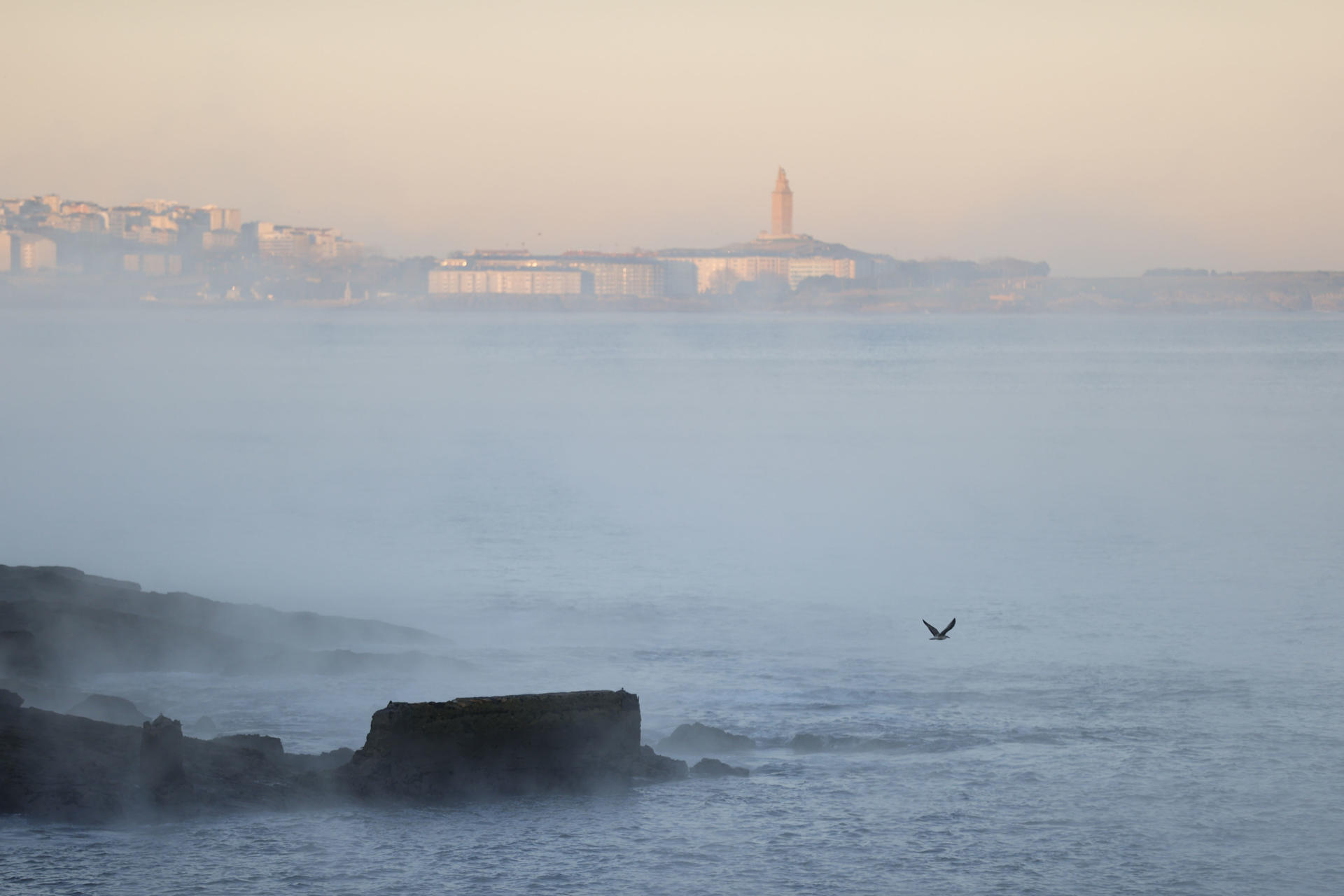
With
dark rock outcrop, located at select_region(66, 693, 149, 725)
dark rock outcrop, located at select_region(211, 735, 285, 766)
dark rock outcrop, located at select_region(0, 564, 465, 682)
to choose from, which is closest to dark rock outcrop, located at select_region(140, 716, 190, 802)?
dark rock outcrop, located at select_region(211, 735, 285, 766)

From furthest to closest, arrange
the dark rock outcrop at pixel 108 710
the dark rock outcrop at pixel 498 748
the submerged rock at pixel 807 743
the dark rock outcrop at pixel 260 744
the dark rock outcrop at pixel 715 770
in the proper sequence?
1. the submerged rock at pixel 807 743
2. the dark rock outcrop at pixel 108 710
3. the dark rock outcrop at pixel 715 770
4. the dark rock outcrop at pixel 260 744
5. the dark rock outcrop at pixel 498 748

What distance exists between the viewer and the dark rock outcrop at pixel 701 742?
15.1m

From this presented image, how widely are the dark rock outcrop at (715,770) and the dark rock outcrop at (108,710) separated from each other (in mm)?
5458

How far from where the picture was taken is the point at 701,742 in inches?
599

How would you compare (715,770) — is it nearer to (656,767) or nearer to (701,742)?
(656,767)

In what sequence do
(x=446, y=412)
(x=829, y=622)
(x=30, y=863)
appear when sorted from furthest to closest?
(x=446, y=412), (x=829, y=622), (x=30, y=863)

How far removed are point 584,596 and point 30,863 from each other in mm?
15816

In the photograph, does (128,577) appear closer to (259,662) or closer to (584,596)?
(584,596)

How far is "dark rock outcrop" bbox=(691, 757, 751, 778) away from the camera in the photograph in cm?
1412

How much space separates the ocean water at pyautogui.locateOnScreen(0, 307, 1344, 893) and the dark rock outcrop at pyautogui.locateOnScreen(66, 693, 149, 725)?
1226 millimetres

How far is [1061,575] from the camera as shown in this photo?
29.7m

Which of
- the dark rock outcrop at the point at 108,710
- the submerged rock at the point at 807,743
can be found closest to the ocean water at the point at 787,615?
the submerged rock at the point at 807,743

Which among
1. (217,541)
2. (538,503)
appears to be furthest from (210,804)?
(538,503)

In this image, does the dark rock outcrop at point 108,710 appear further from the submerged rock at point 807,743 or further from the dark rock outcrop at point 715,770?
the submerged rock at point 807,743
